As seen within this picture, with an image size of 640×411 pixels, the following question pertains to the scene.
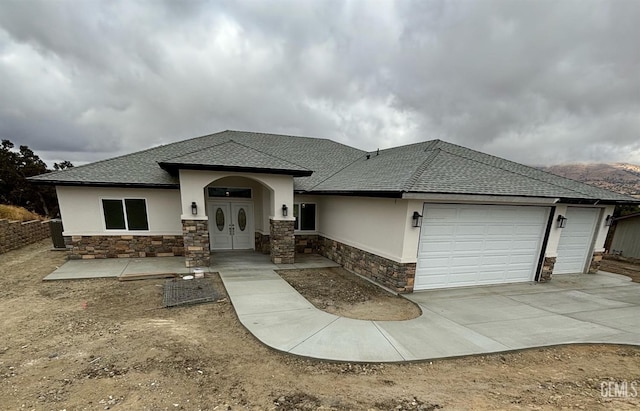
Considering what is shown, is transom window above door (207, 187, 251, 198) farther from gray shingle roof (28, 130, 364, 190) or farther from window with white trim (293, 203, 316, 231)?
window with white trim (293, 203, 316, 231)

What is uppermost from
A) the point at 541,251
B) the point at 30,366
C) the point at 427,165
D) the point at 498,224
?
the point at 427,165

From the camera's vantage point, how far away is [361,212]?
9.10 metres

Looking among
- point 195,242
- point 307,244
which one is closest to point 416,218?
point 307,244

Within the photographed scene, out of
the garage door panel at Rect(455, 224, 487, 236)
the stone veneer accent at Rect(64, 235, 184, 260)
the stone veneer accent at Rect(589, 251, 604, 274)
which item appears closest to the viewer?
the garage door panel at Rect(455, 224, 487, 236)

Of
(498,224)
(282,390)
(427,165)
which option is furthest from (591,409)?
(427,165)

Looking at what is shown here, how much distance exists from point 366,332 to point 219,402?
8.87 ft

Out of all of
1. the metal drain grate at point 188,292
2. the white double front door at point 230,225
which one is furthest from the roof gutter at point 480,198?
the white double front door at point 230,225

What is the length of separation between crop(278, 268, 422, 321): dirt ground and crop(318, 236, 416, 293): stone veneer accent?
0.93 ft

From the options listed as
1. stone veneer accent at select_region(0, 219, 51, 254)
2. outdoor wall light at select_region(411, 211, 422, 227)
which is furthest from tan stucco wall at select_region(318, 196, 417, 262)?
stone veneer accent at select_region(0, 219, 51, 254)

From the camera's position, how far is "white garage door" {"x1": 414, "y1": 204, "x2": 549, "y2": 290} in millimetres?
7445

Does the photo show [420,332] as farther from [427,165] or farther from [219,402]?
[427,165]

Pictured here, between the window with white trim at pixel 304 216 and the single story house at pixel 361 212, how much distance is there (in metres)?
0.05

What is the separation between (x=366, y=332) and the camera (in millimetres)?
4957

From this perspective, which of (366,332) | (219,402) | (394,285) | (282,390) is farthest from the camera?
(394,285)
